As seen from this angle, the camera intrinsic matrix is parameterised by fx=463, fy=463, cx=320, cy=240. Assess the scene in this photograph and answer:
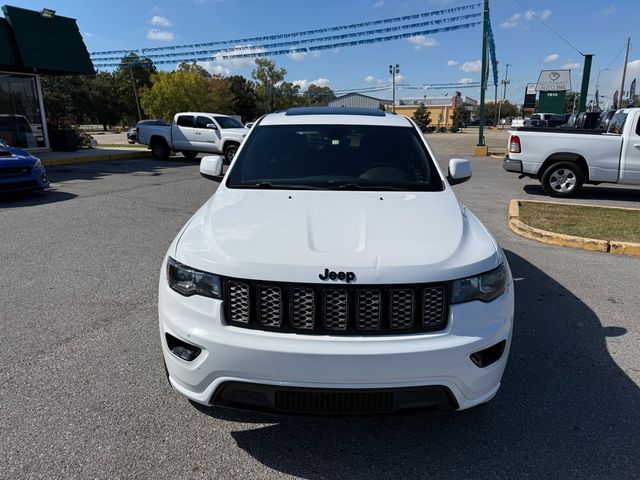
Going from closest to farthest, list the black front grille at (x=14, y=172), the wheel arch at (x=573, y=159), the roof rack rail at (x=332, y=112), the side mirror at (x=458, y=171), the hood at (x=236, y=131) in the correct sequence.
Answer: the side mirror at (x=458, y=171) → the roof rack rail at (x=332, y=112) → the black front grille at (x=14, y=172) → the wheel arch at (x=573, y=159) → the hood at (x=236, y=131)

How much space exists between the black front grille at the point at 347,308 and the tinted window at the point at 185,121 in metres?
17.8

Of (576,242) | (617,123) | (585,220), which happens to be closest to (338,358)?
(576,242)

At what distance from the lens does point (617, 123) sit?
10.1 meters

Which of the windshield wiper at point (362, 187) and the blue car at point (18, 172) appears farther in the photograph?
the blue car at point (18, 172)

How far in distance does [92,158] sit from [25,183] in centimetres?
907

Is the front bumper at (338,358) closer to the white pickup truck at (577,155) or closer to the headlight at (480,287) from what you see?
the headlight at (480,287)

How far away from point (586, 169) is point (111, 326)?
10042 mm

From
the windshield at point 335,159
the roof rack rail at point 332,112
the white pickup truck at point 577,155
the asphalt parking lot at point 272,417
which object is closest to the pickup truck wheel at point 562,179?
the white pickup truck at point 577,155

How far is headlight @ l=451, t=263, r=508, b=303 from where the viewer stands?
2.28 m

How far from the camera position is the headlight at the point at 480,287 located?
2283mm

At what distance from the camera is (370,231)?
8.40ft

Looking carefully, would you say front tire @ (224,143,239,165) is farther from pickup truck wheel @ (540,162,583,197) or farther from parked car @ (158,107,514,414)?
parked car @ (158,107,514,414)

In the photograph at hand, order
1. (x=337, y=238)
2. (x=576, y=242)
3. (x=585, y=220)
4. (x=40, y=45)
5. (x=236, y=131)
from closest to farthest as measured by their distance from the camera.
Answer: (x=337, y=238) < (x=576, y=242) < (x=585, y=220) < (x=40, y=45) < (x=236, y=131)

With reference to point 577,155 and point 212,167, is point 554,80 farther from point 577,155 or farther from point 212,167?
point 212,167
